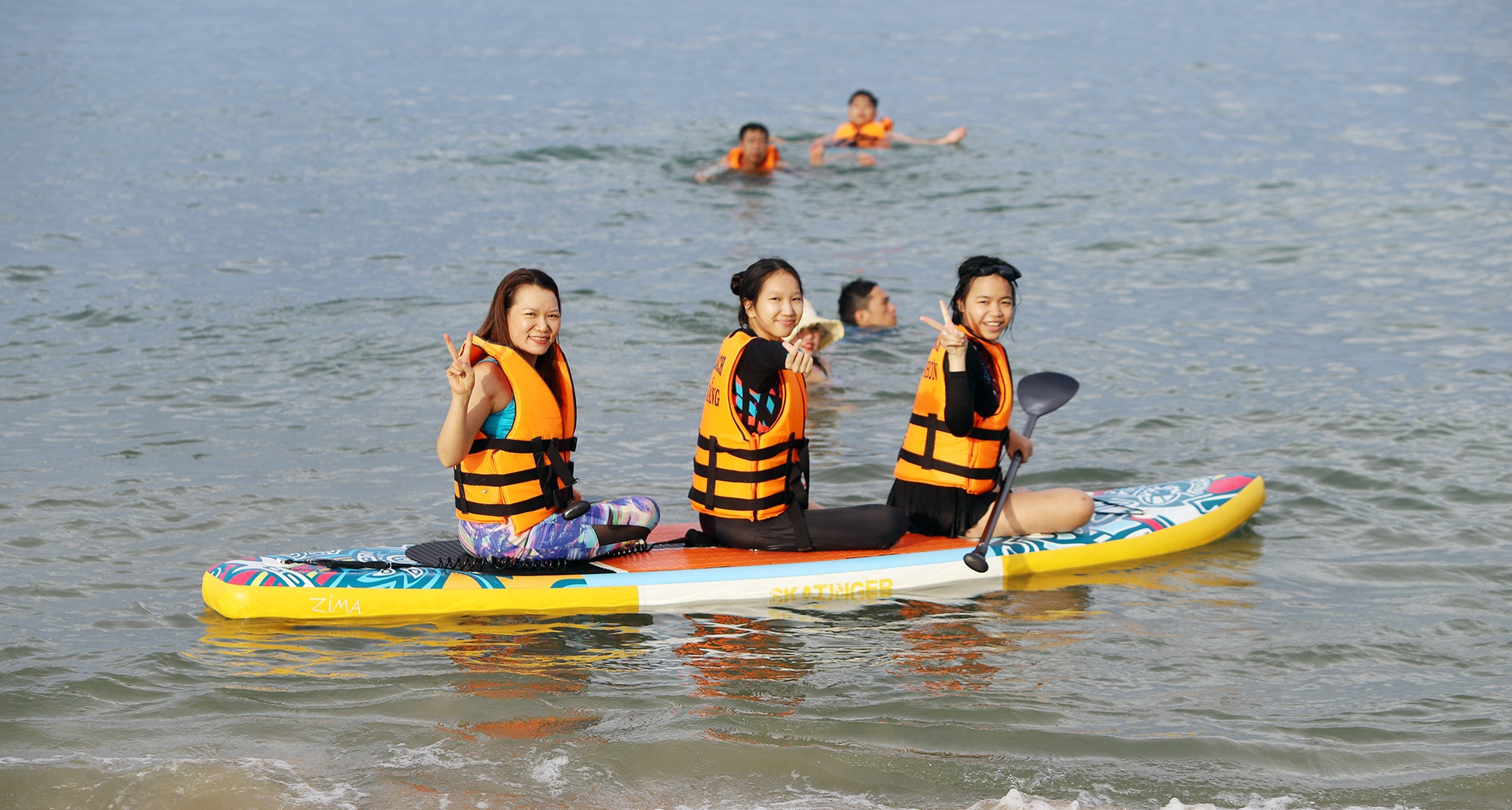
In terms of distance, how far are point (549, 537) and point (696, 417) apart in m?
2.88

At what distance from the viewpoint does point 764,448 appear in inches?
200

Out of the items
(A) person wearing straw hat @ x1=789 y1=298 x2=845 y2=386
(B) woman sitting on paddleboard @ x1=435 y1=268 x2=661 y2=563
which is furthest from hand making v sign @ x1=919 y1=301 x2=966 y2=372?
(A) person wearing straw hat @ x1=789 y1=298 x2=845 y2=386

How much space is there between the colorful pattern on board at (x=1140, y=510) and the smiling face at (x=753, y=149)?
829 cm

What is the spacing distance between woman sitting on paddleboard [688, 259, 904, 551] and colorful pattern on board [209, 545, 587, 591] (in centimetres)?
64

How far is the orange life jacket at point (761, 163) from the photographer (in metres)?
14.1

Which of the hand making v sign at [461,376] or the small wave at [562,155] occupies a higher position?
the small wave at [562,155]

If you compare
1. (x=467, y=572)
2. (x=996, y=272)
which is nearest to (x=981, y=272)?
(x=996, y=272)

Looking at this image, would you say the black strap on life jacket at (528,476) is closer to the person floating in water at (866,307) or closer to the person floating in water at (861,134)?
the person floating in water at (866,307)

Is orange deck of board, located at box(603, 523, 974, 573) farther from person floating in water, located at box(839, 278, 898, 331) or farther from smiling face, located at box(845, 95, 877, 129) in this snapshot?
smiling face, located at box(845, 95, 877, 129)

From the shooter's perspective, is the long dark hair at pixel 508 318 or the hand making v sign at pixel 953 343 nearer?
the long dark hair at pixel 508 318

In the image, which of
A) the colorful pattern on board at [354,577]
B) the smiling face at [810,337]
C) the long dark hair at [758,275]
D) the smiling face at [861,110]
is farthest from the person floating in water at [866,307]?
the smiling face at [861,110]

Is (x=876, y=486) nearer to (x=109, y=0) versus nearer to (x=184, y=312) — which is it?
(x=184, y=312)

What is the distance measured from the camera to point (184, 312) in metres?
9.68

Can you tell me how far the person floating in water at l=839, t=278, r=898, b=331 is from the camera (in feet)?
29.5
